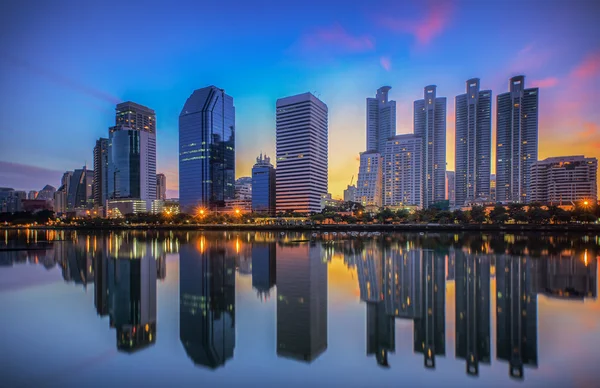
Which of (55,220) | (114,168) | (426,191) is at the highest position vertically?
(114,168)

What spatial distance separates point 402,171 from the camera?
155875mm

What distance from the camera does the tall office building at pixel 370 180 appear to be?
518 ft

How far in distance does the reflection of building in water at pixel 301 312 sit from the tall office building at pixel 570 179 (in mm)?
135073

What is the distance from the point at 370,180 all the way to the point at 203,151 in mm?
85173

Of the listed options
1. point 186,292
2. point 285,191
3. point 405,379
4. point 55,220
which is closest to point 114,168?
point 55,220

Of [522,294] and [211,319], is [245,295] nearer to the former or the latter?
[211,319]

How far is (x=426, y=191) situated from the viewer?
168125mm

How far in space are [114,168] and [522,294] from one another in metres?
198

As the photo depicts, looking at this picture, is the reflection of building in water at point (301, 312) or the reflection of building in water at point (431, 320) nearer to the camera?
the reflection of building in water at point (431, 320)

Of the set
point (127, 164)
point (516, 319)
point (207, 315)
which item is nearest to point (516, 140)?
point (516, 319)

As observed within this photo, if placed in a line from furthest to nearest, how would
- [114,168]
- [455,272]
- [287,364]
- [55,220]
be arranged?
1. [114,168]
2. [55,220]
3. [455,272]
4. [287,364]

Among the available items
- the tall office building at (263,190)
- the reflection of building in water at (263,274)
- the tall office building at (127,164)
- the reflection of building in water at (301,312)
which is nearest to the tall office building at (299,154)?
the tall office building at (263,190)

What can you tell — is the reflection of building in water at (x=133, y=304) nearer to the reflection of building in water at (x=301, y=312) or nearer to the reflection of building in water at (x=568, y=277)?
the reflection of building in water at (x=301, y=312)

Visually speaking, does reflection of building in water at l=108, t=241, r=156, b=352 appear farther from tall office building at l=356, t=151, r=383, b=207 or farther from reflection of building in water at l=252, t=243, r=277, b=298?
tall office building at l=356, t=151, r=383, b=207
